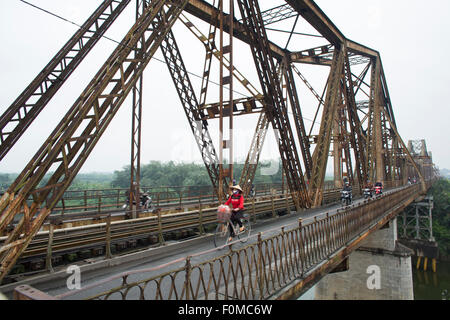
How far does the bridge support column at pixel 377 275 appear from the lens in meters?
18.0

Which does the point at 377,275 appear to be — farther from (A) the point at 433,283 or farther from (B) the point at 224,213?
(A) the point at 433,283

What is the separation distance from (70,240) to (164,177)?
73.2 m

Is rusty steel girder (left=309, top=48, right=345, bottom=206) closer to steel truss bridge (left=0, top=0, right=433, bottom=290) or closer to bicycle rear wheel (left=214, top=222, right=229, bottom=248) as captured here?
steel truss bridge (left=0, top=0, right=433, bottom=290)

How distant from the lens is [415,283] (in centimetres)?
3438

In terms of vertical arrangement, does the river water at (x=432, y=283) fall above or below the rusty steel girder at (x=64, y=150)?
below

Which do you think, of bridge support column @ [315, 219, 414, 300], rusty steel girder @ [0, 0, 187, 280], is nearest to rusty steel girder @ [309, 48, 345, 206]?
bridge support column @ [315, 219, 414, 300]

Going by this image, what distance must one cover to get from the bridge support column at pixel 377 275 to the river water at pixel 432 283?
11764mm

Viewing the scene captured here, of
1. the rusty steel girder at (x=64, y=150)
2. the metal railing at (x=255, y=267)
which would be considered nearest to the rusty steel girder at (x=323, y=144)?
the metal railing at (x=255, y=267)

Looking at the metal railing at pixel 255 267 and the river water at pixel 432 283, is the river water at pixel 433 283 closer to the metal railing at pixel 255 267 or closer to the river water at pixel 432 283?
the river water at pixel 432 283

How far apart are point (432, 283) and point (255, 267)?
41.1 m

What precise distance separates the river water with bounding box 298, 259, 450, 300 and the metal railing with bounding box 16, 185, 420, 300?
81.2ft

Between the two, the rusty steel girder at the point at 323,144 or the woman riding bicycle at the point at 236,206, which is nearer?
the woman riding bicycle at the point at 236,206
